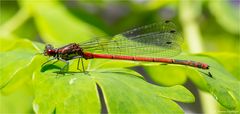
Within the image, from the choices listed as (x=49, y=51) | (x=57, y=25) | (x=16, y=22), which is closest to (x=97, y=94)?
(x=49, y=51)

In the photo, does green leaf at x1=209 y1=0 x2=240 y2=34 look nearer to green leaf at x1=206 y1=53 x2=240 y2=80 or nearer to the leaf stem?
green leaf at x1=206 y1=53 x2=240 y2=80

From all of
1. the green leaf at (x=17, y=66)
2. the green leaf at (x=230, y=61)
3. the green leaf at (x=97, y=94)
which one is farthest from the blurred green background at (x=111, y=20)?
the green leaf at (x=97, y=94)

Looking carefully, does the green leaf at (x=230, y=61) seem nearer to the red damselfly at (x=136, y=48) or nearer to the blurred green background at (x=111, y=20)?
the red damselfly at (x=136, y=48)

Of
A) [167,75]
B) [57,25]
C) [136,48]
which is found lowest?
[167,75]

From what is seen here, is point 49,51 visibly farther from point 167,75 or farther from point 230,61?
point 230,61

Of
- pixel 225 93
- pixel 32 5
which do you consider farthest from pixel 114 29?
pixel 225 93

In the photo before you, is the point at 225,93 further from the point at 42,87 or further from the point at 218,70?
the point at 42,87
